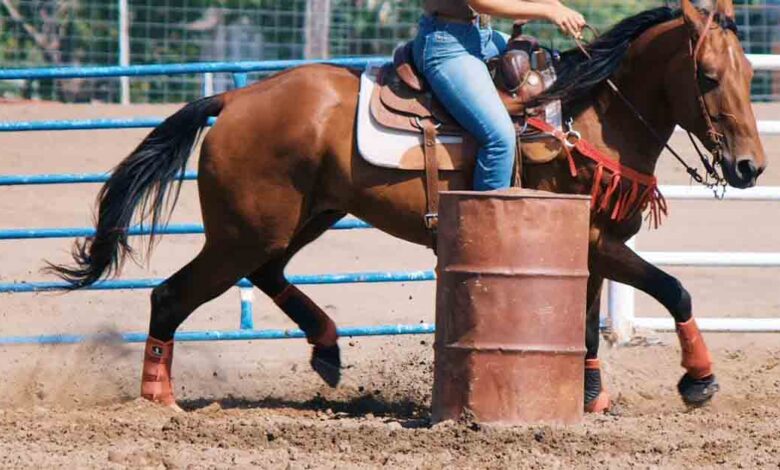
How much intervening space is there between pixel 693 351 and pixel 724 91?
3.87 feet

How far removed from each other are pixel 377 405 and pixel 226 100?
Answer: 1736mm

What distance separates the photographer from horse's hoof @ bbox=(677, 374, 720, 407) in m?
6.38

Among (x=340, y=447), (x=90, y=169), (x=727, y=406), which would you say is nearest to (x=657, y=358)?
(x=727, y=406)

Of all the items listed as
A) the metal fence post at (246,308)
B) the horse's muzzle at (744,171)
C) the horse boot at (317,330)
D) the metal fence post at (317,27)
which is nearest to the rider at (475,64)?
the horse's muzzle at (744,171)

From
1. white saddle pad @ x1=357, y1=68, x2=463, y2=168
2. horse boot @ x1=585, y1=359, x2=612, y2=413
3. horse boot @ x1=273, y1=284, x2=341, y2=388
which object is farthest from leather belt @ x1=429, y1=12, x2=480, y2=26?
horse boot @ x1=585, y1=359, x2=612, y2=413

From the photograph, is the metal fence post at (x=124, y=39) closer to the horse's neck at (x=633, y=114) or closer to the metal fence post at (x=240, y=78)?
the metal fence post at (x=240, y=78)

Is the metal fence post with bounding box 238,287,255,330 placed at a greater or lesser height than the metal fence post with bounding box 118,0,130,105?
lesser

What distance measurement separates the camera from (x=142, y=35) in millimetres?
15844

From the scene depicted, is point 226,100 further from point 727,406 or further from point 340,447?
point 727,406

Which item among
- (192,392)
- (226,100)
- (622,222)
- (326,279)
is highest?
(226,100)

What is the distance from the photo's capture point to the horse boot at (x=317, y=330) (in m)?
6.98

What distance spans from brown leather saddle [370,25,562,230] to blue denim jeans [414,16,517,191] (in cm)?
7

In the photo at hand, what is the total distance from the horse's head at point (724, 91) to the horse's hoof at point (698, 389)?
942 millimetres

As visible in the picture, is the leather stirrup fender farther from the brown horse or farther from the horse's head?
the horse's head
